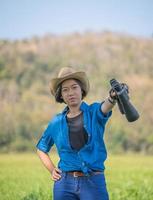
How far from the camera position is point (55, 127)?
3.07 metres

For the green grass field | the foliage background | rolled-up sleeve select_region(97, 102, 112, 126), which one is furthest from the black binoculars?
the foliage background

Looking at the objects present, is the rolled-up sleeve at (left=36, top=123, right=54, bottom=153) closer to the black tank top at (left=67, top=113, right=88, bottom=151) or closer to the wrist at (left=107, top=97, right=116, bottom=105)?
the black tank top at (left=67, top=113, right=88, bottom=151)

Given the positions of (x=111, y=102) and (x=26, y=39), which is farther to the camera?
(x=26, y=39)

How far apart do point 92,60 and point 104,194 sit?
44.4ft

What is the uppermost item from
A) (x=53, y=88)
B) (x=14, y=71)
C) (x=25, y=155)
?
(x=14, y=71)

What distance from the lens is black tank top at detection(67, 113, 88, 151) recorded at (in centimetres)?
295

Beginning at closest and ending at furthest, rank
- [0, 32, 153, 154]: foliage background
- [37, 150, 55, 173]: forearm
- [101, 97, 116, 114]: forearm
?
1. [101, 97, 116, 114]: forearm
2. [37, 150, 55, 173]: forearm
3. [0, 32, 153, 154]: foliage background

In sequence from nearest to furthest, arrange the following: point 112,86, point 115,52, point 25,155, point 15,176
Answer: point 112,86 → point 15,176 → point 25,155 → point 115,52

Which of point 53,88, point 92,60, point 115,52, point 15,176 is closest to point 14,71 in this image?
point 92,60

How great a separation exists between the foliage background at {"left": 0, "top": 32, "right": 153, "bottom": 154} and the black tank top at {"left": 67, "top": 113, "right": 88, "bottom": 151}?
6.01 m

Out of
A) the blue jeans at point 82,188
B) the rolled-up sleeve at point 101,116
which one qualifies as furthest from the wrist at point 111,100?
the blue jeans at point 82,188

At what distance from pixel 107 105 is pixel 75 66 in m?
12.6

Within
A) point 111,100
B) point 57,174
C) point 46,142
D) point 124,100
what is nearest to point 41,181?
point 46,142

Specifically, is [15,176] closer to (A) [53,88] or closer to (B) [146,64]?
(A) [53,88]
